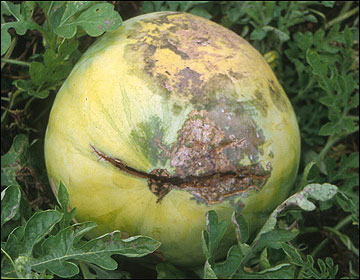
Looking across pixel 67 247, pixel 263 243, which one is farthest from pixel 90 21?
pixel 263 243

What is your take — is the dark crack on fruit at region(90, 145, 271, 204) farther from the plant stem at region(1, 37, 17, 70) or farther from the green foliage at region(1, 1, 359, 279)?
the plant stem at region(1, 37, 17, 70)

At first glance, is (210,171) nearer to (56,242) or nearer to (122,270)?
(56,242)

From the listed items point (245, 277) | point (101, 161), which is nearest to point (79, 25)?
point (101, 161)

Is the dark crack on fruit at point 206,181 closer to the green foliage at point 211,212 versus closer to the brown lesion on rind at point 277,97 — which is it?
the green foliage at point 211,212

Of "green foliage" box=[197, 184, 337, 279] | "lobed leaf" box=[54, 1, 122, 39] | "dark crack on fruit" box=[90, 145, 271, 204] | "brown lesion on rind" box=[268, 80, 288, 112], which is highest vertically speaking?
"lobed leaf" box=[54, 1, 122, 39]

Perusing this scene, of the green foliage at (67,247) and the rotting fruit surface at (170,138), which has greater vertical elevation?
the rotting fruit surface at (170,138)

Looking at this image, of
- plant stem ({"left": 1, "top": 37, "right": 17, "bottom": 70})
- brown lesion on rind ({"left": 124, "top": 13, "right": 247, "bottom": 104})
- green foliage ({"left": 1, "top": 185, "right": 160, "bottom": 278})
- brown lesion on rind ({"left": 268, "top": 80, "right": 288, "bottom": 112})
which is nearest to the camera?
green foliage ({"left": 1, "top": 185, "right": 160, "bottom": 278})

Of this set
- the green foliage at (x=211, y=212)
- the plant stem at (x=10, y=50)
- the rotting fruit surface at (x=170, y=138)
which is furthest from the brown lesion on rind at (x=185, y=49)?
the plant stem at (x=10, y=50)

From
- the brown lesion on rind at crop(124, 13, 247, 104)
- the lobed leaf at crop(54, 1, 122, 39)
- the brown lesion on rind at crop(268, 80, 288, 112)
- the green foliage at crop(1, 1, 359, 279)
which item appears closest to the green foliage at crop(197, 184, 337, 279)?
the green foliage at crop(1, 1, 359, 279)
